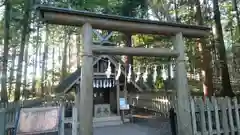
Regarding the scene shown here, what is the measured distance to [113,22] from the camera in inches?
183

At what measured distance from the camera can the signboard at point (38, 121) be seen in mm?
4219

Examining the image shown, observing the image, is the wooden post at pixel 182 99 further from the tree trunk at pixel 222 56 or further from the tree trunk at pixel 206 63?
the tree trunk at pixel 222 56

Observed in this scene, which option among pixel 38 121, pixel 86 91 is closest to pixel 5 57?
pixel 38 121

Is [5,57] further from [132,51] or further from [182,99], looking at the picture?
[182,99]

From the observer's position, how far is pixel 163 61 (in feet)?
38.8

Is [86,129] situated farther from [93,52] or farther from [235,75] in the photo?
[235,75]

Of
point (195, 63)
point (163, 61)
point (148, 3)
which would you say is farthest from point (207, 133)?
point (148, 3)

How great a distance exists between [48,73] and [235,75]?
20424 mm

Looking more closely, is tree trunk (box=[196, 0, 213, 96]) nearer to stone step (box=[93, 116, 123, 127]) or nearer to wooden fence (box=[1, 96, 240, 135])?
wooden fence (box=[1, 96, 240, 135])

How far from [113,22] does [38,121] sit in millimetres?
2859

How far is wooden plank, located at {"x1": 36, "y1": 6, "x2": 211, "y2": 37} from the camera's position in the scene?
4062 millimetres

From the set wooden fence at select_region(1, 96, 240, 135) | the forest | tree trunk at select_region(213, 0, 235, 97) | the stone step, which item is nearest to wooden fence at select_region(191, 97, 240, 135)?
wooden fence at select_region(1, 96, 240, 135)

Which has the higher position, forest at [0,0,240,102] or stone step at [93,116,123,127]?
forest at [0,0,240,102]

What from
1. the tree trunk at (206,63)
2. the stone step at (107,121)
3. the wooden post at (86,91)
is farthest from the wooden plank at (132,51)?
the stone step at (107,121)
